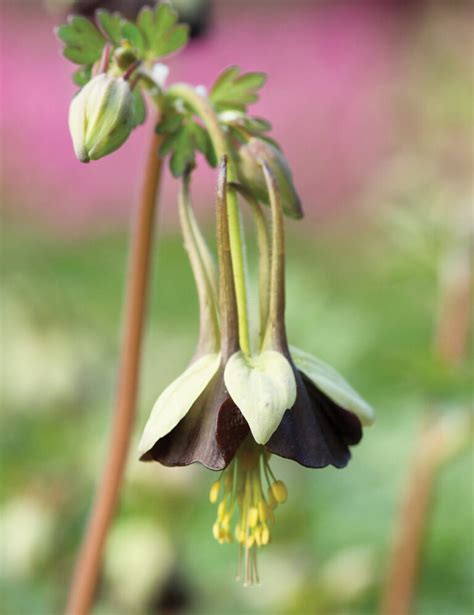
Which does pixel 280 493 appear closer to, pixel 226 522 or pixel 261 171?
pixel 226 522

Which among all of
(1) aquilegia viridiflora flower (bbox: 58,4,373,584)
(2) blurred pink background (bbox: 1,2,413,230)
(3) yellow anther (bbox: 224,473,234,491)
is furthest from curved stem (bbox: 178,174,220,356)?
(2) blurred pink background (bbox: 1,2,413,230)

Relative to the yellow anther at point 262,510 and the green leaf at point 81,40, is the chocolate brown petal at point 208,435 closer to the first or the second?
the yellow anther at point 262,510

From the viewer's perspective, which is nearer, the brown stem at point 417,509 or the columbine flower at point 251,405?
the columbine flower at point 251,405

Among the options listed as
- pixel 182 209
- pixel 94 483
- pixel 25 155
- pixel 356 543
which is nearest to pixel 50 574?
pixel 94 483

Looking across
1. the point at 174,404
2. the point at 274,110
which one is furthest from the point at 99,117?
the point at 274,110

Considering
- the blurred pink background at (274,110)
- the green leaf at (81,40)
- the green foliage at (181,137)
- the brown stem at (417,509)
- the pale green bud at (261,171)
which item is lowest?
the brown stem at (417,509)

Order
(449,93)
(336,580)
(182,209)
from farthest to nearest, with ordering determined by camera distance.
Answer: (449,93) → (336,580) → (182,209)

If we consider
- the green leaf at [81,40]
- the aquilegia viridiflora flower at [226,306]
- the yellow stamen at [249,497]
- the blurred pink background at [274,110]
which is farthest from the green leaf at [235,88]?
the blurred pink background at [274,110]

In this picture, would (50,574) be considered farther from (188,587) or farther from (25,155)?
(25,155)
